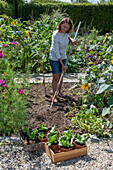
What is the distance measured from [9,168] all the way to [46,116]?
3.73ft

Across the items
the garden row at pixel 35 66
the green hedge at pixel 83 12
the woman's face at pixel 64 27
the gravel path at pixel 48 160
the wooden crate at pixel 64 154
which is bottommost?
the gravel path at pixel 48 160

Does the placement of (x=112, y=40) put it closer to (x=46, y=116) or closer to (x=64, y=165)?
(x=46, y=116)

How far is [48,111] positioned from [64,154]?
115 cm

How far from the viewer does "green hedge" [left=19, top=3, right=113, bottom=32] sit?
15492 millimetres

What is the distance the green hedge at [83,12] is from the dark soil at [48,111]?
12.7 meters

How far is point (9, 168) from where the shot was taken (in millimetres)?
2209

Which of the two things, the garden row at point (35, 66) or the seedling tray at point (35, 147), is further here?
the garden row at point (35, 66)

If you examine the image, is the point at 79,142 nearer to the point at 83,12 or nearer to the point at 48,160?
the point at 48,160

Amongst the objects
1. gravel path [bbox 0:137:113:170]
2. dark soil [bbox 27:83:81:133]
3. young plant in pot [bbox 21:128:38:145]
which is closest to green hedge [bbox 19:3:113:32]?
dark soil [bbox 27:83:81:133]

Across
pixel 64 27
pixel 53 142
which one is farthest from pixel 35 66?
pixel 53 142

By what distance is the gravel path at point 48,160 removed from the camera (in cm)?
222

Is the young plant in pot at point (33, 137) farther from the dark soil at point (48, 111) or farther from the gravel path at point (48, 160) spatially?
the dark soil at point (48, 111)

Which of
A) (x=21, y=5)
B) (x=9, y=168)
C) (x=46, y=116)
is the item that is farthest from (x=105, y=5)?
(x=9, y=168)

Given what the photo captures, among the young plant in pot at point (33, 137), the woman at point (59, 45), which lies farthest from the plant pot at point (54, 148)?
the woman at point (59, 45)
